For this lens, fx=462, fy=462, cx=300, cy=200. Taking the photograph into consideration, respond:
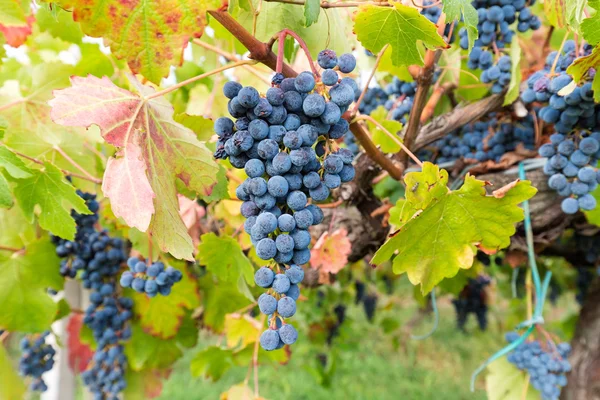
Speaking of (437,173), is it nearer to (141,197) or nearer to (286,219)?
(286,219)

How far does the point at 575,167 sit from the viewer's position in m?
1.16

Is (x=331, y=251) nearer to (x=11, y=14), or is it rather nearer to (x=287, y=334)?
(x=287, y=334)

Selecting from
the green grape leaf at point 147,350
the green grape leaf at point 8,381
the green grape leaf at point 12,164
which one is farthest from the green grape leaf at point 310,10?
the green grape leaf at point 8,381

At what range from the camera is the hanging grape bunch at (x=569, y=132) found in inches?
42.8

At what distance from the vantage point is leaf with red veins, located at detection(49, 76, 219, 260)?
2.38 ft

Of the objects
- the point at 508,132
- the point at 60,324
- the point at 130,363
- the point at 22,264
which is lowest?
the point at 60,324

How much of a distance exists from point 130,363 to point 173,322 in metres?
0.33

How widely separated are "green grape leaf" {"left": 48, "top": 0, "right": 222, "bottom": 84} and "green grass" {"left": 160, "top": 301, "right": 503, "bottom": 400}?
3047 mm

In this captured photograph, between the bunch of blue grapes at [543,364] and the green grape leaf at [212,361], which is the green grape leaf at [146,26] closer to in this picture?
the green grape leaf at [212,361]

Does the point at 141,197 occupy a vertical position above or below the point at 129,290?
above

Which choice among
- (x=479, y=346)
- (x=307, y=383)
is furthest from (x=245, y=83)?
(x=479, y=346)

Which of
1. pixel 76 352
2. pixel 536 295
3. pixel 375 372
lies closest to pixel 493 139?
pixel 536 295

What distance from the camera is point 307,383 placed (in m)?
4.50

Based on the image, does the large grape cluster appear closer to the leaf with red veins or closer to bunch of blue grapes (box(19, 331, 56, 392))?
bunch of blue grapes (box(19, 331, 56, 392))
